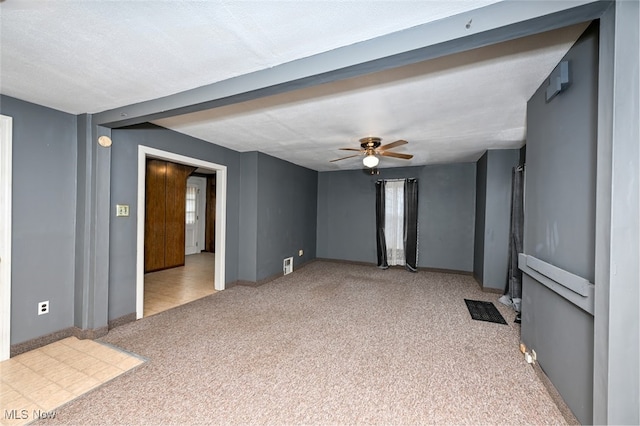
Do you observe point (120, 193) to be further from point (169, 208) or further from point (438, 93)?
point (438, 93)

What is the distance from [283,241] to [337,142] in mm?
2287

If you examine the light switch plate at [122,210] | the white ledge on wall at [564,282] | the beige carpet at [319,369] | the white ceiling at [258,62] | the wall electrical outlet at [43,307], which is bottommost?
the beige carpet at [319,369]

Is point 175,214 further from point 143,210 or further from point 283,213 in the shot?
point 143,210

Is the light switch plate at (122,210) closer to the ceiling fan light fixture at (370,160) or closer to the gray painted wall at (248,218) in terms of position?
the gray painted wall at (248,218)

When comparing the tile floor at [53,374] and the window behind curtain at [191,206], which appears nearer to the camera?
the tile floor at [53,374]

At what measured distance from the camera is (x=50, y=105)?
2311 millimetres

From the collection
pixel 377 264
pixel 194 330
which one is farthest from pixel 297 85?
pixel 377 264

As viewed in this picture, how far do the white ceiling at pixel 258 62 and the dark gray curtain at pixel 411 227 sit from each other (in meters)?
2.48

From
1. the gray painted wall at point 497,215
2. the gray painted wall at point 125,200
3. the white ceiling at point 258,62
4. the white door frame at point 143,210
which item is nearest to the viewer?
the white ceiling at point 258,62

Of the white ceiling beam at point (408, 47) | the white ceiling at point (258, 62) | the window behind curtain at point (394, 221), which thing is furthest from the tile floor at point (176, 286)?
the window behind curtain at point (394, 221)

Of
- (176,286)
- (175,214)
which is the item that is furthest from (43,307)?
(175,214)

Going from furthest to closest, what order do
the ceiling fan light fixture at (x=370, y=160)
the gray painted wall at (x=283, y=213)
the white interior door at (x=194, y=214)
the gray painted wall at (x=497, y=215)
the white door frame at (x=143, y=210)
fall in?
the white interior door at (x=194, y=214) < the gray painted wall at (x=283, y=213) < the gray painted wall at (x=497, y=215) < the ceiling fan light fixture at (x=370, y=160) < the white door frame at (x=143, y=210)

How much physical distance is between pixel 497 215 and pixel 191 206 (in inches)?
295

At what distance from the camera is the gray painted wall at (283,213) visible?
4402 millimetres
